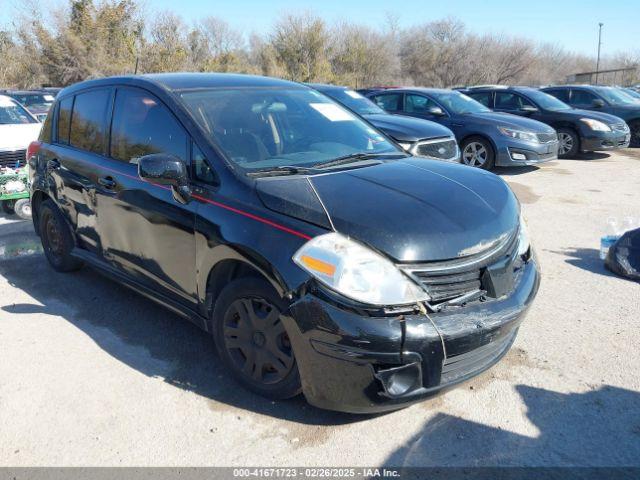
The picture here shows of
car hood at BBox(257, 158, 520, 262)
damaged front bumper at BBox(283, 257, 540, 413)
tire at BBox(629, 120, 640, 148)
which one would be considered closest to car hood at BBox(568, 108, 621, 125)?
tire at BBox(629, 120, 640, 148)

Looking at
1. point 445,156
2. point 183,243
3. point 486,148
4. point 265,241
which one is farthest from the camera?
point 486,148

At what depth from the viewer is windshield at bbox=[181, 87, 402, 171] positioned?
11.3ft

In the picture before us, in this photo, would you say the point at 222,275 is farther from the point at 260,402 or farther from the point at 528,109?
the point at 528,109

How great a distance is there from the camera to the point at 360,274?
8.55ft

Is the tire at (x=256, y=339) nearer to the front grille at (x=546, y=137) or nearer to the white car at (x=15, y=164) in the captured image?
the white car at (x=15, y=164)

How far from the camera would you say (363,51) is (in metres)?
42.2

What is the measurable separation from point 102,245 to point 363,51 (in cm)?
4079

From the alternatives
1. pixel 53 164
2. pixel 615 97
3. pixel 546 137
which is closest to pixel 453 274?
pixel 53 164

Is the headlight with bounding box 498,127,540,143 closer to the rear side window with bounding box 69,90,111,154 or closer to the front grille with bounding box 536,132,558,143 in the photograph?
the front grille with bounding box 536,132,558,143

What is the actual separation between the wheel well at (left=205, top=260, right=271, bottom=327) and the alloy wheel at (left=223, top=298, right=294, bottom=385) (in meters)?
0.15

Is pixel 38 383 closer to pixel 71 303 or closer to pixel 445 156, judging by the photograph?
pixel 71 303

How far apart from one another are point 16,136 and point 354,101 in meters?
5.41

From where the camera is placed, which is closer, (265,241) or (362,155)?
(265,241)

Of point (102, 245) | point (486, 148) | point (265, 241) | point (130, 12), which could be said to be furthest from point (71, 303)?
point (130, 12)
